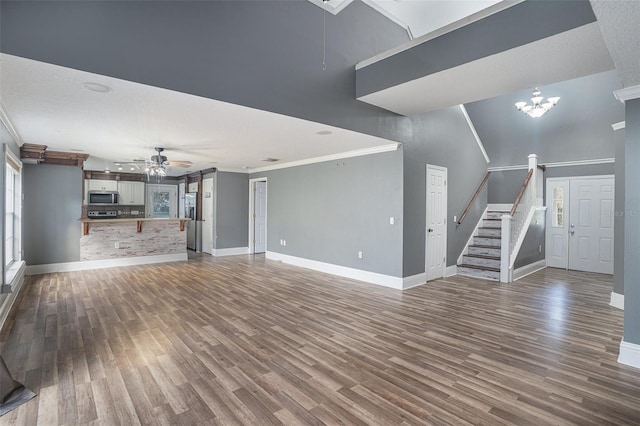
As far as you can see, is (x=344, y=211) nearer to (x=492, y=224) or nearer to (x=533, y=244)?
(x=492, y=224)

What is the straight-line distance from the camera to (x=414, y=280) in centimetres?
544

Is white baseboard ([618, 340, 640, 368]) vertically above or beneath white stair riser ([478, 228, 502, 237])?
beneath

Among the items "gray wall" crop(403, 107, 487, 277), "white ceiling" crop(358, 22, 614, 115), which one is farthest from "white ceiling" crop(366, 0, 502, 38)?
"white ceiling" crop(358, 22, 614, 115)

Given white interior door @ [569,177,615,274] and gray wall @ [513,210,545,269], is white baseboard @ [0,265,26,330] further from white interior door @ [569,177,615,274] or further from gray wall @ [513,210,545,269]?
white interior door @ [569,177,615,274]

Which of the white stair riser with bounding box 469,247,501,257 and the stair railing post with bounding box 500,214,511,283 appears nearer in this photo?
the stair railing post with bounding box 500,214,511,283

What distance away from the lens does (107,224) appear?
6.79m

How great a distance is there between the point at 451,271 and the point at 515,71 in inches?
163

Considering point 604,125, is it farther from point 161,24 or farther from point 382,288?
point 161,24

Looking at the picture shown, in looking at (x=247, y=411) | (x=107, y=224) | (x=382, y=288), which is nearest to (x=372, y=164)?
(x=382, y=288)

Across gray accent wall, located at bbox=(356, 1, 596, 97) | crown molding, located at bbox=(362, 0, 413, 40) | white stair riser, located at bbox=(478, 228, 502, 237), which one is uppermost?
crown molding, located at bbox=(362, 0, 413, 40)

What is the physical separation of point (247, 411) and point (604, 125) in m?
8.09

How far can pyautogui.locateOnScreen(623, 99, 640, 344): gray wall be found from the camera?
277 cm

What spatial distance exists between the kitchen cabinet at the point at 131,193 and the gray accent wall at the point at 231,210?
3485 millimetres

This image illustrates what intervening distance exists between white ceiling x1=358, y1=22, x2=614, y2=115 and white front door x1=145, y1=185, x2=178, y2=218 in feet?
29.5
